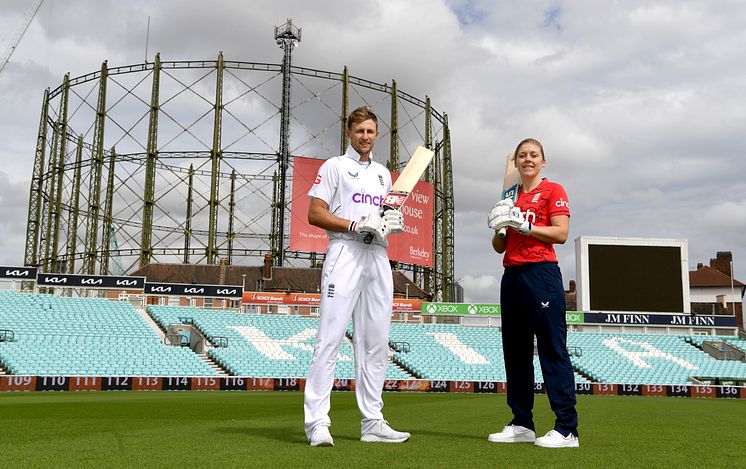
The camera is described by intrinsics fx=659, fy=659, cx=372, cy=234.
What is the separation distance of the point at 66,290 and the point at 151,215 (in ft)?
29.4

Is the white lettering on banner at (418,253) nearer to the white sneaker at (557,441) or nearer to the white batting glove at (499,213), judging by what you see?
the white batting glove at (499,213)

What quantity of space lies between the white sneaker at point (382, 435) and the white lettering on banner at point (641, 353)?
31.2 metres

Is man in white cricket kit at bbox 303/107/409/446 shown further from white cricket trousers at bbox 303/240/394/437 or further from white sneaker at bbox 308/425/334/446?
white sneaker at bbox 308/425/334/446

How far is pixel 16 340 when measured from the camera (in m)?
27.0

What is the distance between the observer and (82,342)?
27375 millimetres

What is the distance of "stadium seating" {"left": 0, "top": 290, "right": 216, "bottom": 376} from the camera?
24.9 m

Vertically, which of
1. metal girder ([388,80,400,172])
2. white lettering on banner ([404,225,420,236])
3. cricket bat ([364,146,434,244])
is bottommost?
cricket bat ([364,146,434,244])

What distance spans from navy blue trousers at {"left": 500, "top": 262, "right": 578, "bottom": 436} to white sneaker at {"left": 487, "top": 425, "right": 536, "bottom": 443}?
0.25 feet

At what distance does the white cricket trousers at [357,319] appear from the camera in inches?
201

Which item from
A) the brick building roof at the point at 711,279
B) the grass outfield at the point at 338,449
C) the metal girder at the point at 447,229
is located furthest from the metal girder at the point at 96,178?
the brick building roof at the point at 711,279

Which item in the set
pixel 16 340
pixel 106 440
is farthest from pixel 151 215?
pixel 106 440

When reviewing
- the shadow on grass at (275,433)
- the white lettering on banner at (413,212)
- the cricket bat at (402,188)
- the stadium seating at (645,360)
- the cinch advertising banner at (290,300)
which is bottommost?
the stadium seating at (645,360)

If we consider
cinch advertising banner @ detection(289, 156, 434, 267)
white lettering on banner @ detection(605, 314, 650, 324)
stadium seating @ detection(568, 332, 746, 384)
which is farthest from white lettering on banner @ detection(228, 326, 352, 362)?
white lettering on banner @ detection(605, 314, 650, 324)

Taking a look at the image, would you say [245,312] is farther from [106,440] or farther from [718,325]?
[106,440]
